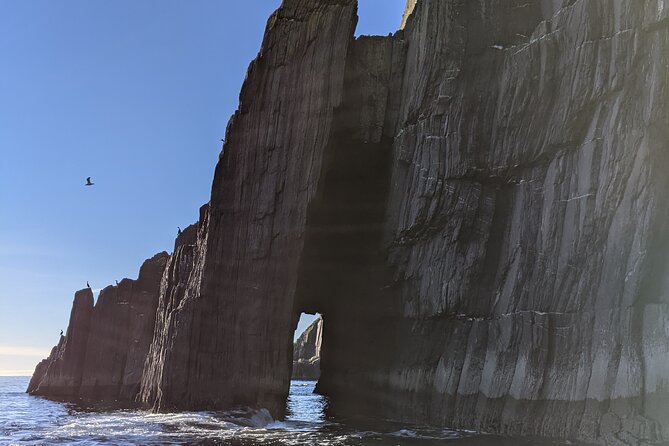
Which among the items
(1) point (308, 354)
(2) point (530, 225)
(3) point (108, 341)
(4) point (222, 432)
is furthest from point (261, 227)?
(1) point (308, 354)

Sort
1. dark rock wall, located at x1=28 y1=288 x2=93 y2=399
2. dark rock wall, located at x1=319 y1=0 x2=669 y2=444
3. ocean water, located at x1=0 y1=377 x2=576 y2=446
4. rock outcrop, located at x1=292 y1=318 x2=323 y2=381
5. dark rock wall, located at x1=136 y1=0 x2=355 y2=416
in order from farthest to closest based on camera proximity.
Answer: rock outcrop, located at x1=292 y1=318 x2=323 y2=381
dark rock wall, located at x1=28 y1=288 x2=93 y2=399
dark rock wall, located at x1=136 y1=0 x2=355 y2=416
ocean water, located at x1=0 y1=377 x2=576 y2=446
dark rock wall, located at x1=319 y1=0 x2=669 y2=444

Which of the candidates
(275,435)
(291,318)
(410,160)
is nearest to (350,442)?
(275,435)

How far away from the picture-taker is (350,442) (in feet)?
77.8

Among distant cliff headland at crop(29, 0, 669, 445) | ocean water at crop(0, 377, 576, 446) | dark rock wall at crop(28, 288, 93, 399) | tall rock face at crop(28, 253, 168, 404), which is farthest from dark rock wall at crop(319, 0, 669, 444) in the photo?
dark rock wall at crop(28, 288, 93, 399)

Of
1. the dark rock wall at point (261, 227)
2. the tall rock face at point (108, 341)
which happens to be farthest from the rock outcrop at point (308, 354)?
the dark rock wall at point (261, 227)

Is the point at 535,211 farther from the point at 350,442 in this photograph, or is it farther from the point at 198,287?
the point at 198,287

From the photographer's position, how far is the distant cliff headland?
2359 cm

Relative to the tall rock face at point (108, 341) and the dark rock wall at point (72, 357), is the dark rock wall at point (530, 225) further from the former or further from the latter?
the dark rock wall at point (72, 357)

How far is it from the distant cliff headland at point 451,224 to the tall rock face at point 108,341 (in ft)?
64.9

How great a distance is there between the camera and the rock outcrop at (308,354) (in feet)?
331

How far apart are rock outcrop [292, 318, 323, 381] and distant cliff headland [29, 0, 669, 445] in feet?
195

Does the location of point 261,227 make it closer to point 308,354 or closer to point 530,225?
point 530,225

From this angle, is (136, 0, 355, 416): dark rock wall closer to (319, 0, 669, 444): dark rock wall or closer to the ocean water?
the ocean water

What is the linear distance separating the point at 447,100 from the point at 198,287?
15.8m
